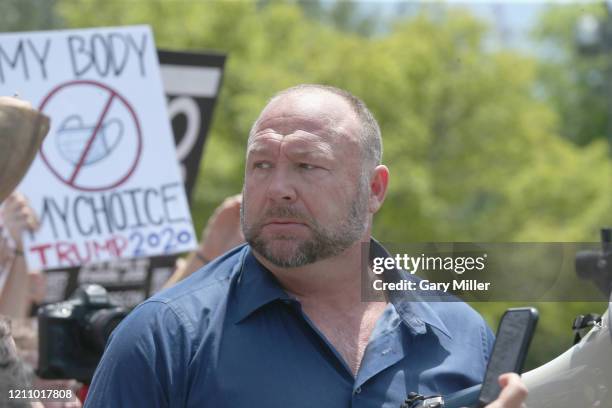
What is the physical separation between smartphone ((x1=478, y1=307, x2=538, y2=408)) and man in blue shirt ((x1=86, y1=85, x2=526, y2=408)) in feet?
1.35

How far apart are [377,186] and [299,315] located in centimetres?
46

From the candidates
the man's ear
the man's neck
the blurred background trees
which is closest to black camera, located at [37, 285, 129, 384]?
the man's neck

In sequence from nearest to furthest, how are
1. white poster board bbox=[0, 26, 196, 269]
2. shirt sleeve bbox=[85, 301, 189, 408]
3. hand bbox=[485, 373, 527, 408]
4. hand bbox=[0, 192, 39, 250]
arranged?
hand bbox=[485, 373, 527, 408] < shirt sleeve bbox=[85, 301, 189, 408] < hand bbox=[0, 192, 39, 250] < white poster board bbox=[0, 26, 196, 269]

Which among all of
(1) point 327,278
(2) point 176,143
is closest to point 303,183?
(1) point 327,278

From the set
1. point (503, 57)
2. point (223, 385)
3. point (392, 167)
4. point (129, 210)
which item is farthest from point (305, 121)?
point (503, 57)

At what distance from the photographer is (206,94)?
19.9 ft

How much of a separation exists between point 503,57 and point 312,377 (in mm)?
16306

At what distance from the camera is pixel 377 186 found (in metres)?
2.81

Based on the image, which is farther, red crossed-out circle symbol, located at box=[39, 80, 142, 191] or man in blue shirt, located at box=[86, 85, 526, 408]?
red crossed-out circle symbol, located at box=[39, 80, 142, 191]

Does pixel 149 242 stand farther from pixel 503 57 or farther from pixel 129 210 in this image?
pixel 503 57

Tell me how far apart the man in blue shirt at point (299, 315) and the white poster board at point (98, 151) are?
2.02m

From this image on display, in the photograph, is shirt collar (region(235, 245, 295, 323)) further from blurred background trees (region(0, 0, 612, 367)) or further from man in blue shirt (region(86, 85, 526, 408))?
blurred background trees (region(0, 0, 612, 367))

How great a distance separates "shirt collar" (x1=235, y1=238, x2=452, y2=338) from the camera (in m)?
2.48

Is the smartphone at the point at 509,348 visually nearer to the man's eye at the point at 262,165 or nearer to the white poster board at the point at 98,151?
the man's eye at the point at 262,165
